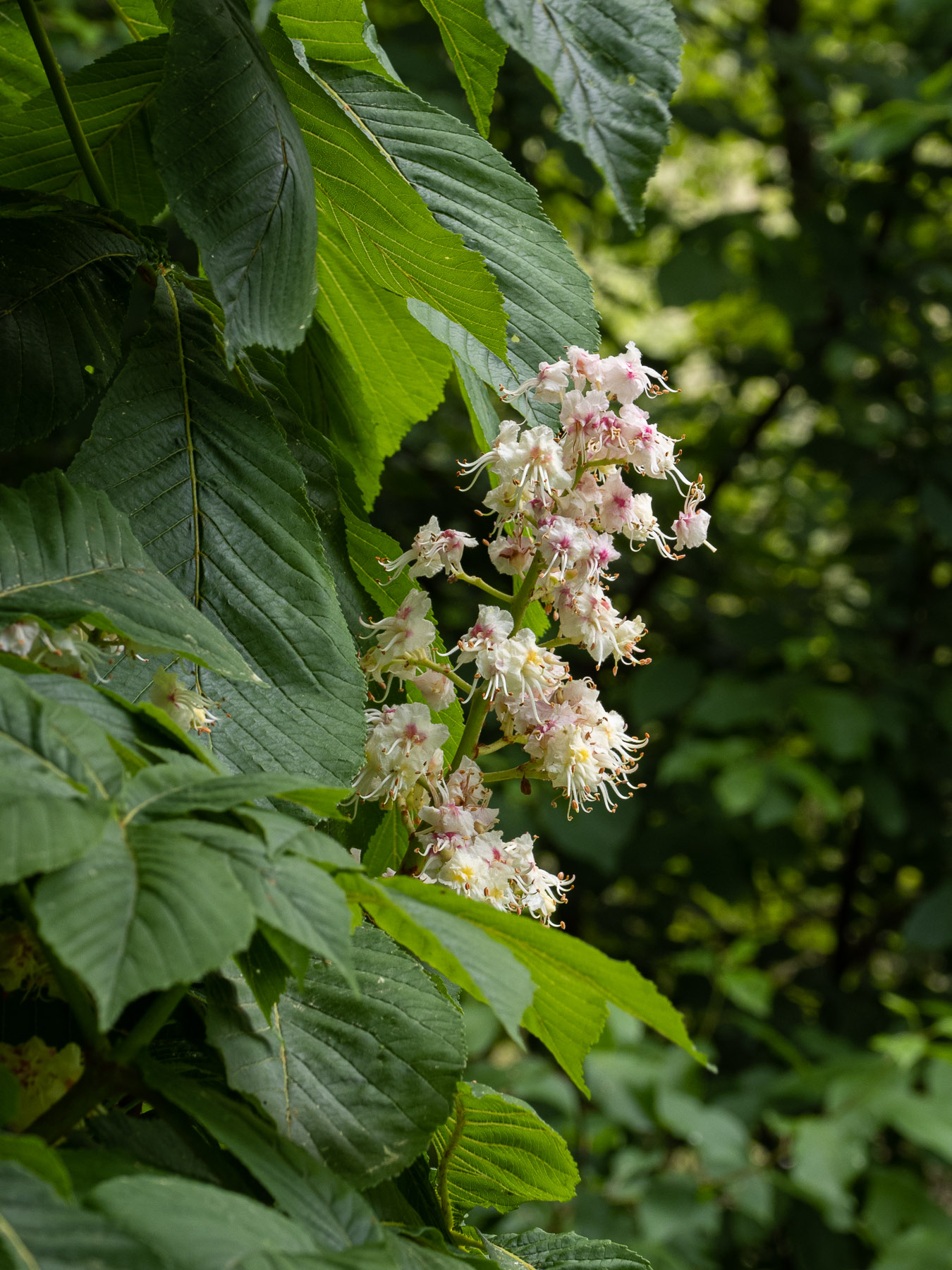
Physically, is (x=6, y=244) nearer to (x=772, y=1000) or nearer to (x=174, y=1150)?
(x=174, y=1150)

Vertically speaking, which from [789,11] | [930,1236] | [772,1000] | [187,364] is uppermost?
[187,364]

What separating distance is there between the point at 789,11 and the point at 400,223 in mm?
2758

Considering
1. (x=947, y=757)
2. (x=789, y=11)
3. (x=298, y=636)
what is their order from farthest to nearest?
(x=789, y=11) < (x=947, y=757) < (x=298, y=636)

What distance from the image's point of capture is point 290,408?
0.58 meters

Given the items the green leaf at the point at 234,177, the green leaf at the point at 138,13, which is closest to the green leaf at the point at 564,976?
the green leaf at the point at 234,177

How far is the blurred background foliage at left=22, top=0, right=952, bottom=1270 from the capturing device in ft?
6.20

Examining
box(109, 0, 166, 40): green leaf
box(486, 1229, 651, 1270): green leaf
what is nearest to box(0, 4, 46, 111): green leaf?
box(109, 0, 166, 40): green leaf

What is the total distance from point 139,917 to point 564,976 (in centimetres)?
16

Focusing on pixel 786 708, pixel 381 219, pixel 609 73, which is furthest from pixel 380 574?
pixel 786 708

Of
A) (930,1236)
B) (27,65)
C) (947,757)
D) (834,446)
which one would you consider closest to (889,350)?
(834,446)

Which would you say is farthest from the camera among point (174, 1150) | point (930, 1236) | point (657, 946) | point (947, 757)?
point (657, 946)

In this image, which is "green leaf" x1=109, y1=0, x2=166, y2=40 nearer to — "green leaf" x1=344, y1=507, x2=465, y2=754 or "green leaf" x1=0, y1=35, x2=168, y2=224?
"green leaf" x1=0, y1=35, x2=168, y2=224

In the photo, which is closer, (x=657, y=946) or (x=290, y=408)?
(x=290, y=408)

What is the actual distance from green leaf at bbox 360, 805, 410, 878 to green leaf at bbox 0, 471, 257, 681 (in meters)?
0.15
